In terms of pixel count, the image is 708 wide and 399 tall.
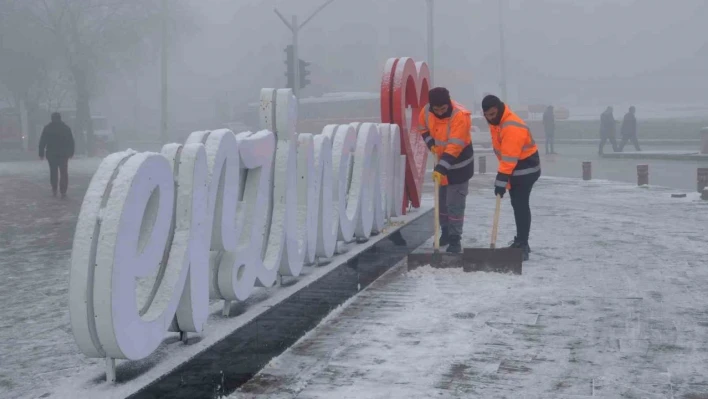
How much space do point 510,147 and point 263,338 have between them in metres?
3.80

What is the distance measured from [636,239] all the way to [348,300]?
4.52 meters

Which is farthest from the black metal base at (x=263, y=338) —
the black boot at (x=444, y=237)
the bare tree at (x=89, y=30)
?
the bare tree at (x=89, y=30)

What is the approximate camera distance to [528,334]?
6.45 meters

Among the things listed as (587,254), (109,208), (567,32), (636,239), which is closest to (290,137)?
(109,208)

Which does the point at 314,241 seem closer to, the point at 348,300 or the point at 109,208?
the point at 348,300

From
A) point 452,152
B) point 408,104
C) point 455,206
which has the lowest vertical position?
point 455,206

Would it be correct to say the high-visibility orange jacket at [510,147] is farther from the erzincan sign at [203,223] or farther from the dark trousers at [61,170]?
the dark trousers at [61,170]

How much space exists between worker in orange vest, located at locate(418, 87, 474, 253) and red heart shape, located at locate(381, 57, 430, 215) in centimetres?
142

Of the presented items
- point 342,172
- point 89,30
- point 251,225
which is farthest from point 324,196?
point 89,30

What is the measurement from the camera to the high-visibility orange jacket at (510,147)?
8875 millimetres

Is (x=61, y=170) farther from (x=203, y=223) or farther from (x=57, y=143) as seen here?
(x=203, y=223)

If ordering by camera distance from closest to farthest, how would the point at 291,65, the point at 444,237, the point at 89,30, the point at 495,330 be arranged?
the point at 495,330 → the point at 444,237 → the point at 291,65 → the point at 89,30

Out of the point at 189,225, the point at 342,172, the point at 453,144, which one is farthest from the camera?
the point at 453,144

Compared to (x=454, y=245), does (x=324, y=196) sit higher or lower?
higher
